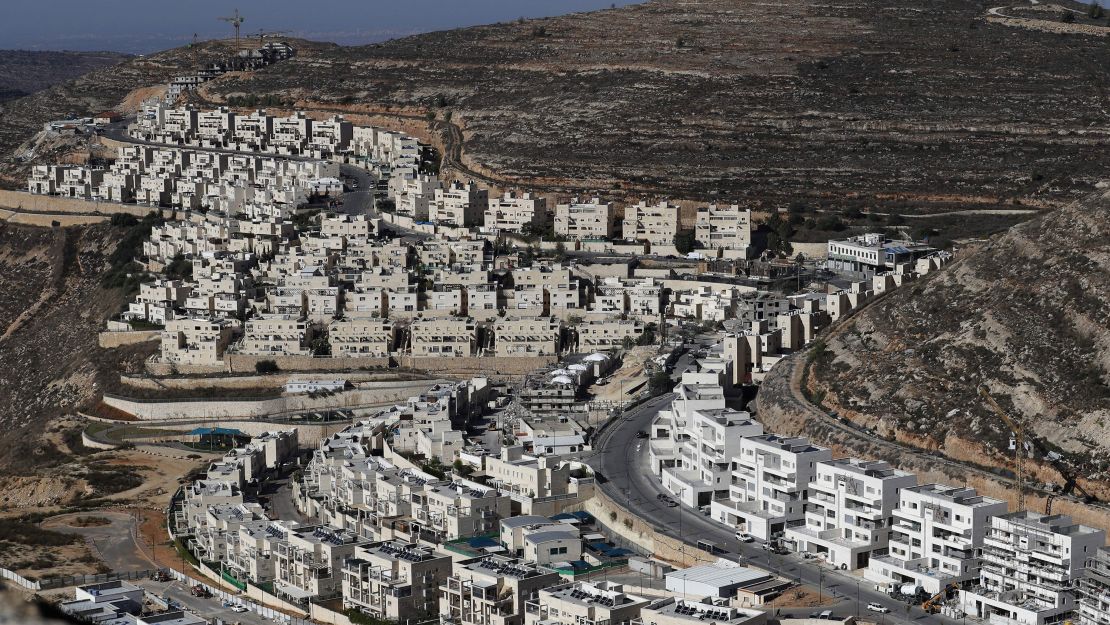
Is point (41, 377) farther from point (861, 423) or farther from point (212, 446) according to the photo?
point (861, 423)

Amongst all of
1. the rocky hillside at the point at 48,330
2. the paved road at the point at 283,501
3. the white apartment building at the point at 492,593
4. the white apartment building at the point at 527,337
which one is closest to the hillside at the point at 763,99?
the rocky hillside at the point at 48,330

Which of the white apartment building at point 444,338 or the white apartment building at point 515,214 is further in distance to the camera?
the white apartment building at point 515,214

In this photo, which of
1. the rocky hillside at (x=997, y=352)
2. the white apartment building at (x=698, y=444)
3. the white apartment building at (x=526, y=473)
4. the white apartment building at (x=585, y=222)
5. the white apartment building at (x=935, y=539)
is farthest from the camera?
the white apartment building at (x=585, y=222)

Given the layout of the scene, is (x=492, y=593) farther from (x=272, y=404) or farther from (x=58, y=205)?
(x=58, y=205)

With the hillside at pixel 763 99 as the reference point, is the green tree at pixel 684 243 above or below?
below

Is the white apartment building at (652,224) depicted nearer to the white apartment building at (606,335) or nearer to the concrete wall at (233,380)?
the white apartment building at (606,335)

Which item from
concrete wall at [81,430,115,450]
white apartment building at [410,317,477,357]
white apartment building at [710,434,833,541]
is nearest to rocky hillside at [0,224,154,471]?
concrete wall at [81,430,115,450]
